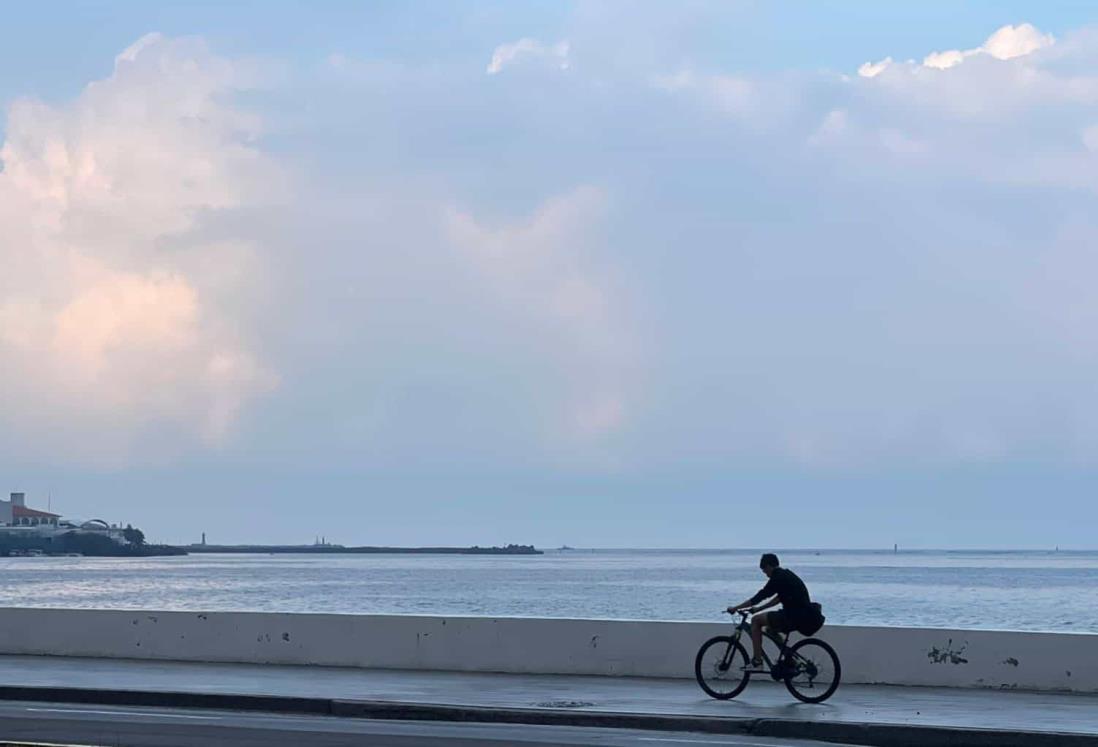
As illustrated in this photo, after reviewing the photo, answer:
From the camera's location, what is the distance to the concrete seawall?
18.1 metres

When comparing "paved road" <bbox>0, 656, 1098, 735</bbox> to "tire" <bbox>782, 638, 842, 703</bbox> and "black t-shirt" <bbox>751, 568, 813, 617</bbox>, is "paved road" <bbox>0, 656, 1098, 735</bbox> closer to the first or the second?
"tire" <bbox>782, 638, 842, 703</bbox>

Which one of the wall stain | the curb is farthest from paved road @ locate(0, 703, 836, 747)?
the wall stain

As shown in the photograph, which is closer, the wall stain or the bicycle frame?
the bicycle frame

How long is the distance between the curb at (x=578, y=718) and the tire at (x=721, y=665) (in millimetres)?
2142

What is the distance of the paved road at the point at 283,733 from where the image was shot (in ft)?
45.3

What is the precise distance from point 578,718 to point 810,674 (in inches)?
114

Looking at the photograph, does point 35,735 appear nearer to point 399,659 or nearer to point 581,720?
point 581,720

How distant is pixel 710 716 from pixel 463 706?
2609 millimetres

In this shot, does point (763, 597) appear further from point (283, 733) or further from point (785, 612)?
point (283, 733)

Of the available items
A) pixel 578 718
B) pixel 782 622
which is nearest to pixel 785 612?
pixel 782 622

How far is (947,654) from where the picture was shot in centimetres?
1830

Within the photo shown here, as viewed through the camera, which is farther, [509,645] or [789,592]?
[509,645]

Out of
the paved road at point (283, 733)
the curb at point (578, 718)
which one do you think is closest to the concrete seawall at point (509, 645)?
the curb at point (578, 718)

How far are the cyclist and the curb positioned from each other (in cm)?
203
